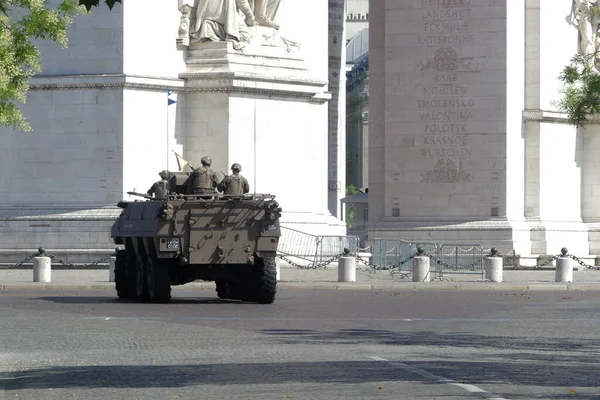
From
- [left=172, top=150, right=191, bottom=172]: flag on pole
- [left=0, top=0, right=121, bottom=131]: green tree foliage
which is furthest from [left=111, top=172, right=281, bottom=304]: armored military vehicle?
[left=172, top=150, right=191, bottom=172]: flag on pole

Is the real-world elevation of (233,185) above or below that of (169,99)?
below

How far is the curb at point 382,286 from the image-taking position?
118 feet

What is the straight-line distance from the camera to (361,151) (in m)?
118

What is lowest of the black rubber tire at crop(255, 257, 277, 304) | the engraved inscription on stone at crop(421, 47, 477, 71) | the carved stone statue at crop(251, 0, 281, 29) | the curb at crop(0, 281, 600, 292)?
the curb at crop(0, 281, 600, 292)

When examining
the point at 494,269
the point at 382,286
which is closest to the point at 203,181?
the point at 382,286

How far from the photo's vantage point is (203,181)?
103 feet

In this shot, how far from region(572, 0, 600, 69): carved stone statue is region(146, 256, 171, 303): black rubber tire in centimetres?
2841

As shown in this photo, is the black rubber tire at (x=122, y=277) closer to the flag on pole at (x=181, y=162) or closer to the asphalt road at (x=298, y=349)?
the asphalt road at (x=298, y=349)

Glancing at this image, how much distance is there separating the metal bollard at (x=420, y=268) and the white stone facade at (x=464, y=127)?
34.5ft

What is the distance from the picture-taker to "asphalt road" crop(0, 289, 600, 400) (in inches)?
591

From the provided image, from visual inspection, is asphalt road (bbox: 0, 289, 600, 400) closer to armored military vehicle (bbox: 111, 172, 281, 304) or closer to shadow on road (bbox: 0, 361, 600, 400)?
shadow on road (bbox: 0, 361, 600, 400)

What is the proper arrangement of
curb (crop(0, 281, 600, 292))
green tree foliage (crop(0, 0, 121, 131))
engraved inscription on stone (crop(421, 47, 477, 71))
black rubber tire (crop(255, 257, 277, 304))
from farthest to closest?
1. engraved inscription on stone (crop(421, 47, 477, 71))
2. green tree foliage (crop(0, 0, 121, 131))
3. curb (crop(0, 281, 600, 292))
4. black rubber tire (crop(255, 257, 277, 304))

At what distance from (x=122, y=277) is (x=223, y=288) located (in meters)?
2.10

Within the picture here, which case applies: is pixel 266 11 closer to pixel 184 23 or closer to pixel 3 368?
pixel 184 23
